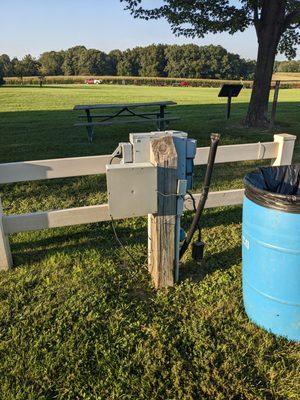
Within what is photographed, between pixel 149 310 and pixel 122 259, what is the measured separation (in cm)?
86

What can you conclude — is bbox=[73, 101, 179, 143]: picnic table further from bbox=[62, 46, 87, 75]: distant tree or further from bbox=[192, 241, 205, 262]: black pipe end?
bbox=[62, 46, 87, 75]: distant tree

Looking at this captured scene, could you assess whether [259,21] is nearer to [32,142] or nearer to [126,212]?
[32,142]

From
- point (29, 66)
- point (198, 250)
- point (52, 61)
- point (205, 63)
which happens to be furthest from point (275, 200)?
point (52, 61)

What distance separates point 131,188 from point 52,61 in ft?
393

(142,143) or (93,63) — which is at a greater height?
(93,63)

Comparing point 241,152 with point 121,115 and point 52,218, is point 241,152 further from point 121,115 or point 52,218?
point 121,115

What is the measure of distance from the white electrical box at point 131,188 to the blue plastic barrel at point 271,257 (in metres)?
0.70

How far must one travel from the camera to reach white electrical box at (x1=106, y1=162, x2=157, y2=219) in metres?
2.64

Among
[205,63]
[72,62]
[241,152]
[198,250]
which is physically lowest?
[198,250]

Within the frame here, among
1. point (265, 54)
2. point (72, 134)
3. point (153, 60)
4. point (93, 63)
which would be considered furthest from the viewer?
point (93, 63)

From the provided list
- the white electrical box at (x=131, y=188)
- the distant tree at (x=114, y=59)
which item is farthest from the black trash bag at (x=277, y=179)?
the distant tree at (x=114, y=59)

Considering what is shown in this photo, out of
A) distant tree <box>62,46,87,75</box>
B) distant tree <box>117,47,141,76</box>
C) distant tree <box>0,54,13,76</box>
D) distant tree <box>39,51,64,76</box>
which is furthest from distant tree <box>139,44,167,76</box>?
distant tree <box>0,54,13,76</box>

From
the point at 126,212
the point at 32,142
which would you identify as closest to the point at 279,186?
the point at 126,212

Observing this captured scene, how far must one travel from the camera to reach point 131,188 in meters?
2.70
